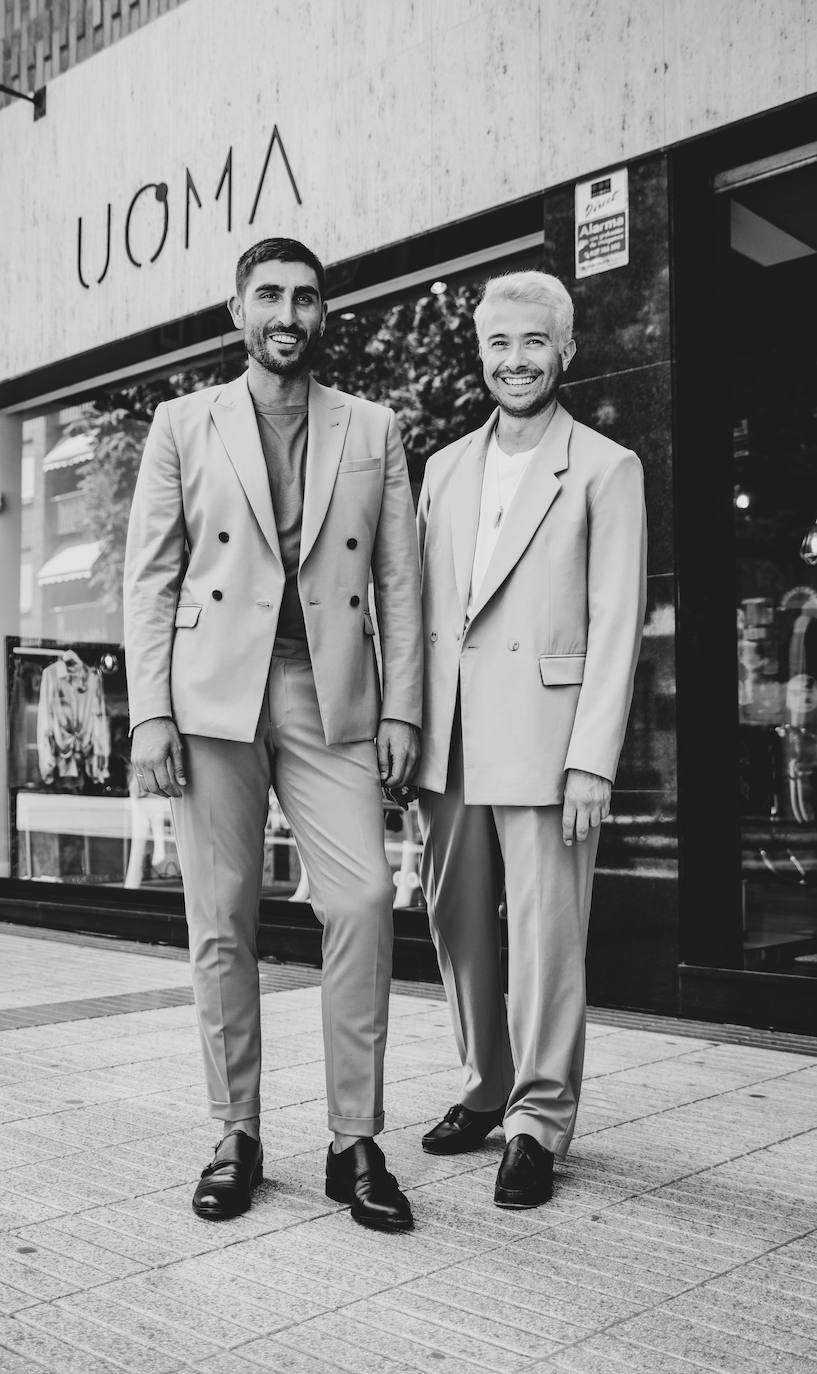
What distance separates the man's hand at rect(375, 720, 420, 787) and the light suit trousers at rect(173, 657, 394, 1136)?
2.4 inches

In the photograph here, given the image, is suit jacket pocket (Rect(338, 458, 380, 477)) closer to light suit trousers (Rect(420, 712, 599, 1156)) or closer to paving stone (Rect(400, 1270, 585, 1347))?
light suit trousers (Rect(420, 712, 599, 1156))

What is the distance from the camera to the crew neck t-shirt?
3.45m

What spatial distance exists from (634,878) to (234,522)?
3.01 meters

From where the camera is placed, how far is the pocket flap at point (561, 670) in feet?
11.5

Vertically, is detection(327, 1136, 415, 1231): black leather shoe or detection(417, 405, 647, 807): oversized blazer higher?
detection(417, 405, 647, 807): oversized blazer

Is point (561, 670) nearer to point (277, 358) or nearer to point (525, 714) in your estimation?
point (525, 714)

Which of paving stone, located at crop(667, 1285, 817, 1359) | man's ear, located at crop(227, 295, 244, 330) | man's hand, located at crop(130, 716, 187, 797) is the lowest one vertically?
paving stone, located at crop(667, 1285, 817, 1359)

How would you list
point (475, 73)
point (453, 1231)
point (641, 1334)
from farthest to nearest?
1. point (475, 73)
2. point (453, 1231)
3. point (641, 1334)

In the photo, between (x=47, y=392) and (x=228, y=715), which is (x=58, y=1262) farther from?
(x=47, y=392)

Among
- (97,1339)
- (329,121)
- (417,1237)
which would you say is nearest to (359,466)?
→ (417,1237)

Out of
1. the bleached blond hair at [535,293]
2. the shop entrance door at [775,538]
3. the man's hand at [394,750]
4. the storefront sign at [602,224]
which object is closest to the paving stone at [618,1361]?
the man's hand at [394,750]

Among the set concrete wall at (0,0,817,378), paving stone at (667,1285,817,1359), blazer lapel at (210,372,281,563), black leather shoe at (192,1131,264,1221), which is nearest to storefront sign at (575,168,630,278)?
concrete wall at (0,0,817,378)

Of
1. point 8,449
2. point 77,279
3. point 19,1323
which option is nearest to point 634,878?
point 19,1323

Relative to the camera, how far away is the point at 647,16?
5.83m
